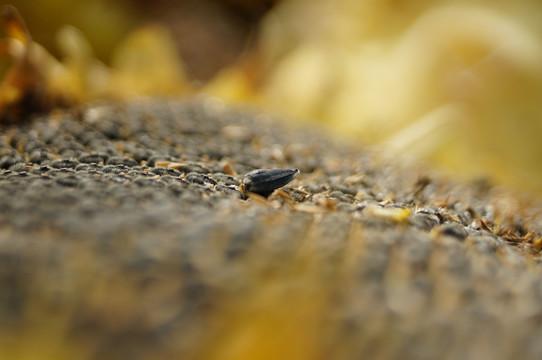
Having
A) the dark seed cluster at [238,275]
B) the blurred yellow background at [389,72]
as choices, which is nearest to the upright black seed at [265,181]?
the dark seed cluster at [238,275]

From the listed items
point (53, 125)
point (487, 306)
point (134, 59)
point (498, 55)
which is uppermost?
point (134, 59)

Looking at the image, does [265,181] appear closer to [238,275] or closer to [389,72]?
[238,275]

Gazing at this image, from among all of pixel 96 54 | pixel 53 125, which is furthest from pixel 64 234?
pixel 96 54

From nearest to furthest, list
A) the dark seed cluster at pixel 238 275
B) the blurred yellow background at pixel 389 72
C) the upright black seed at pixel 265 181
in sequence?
1. the dark seed cluster at pixel 238 275
2. the upright black seed at pixel 265 181
3. the blurred yellow background at pixel 389 72

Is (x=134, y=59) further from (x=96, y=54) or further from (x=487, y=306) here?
(x=487, y=306)

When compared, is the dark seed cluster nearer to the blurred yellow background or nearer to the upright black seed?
the upright black seed

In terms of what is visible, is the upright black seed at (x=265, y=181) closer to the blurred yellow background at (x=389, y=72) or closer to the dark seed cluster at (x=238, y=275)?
the dark seed cluster at (x=238, y=275)
